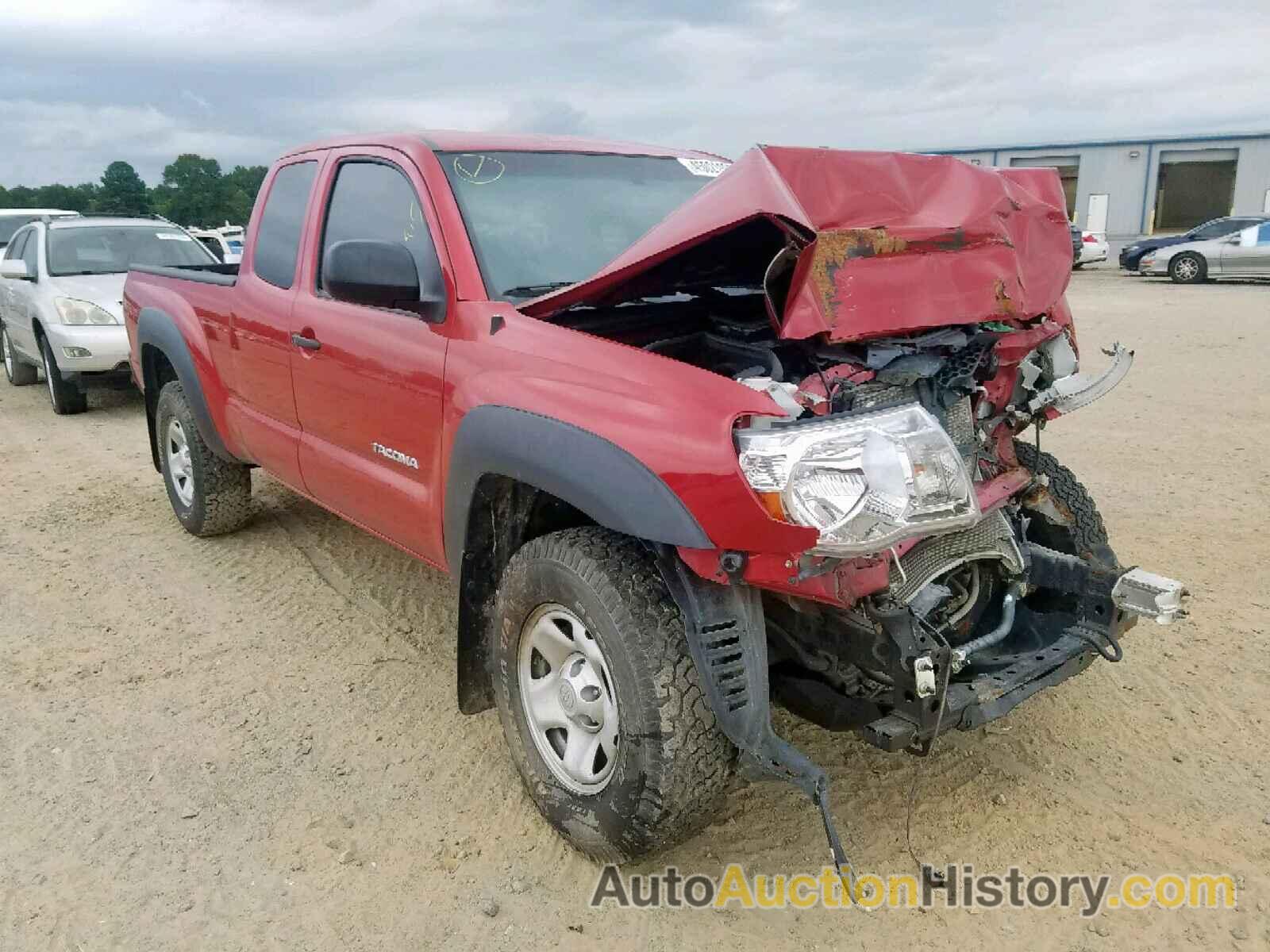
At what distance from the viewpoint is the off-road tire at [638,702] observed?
244cm

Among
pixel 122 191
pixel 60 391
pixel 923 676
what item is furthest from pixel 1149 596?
pixel 122 191

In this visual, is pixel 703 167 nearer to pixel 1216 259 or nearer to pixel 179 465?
pixel 179 465

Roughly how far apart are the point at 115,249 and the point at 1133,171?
107 ft

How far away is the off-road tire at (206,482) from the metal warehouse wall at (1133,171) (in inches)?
1234

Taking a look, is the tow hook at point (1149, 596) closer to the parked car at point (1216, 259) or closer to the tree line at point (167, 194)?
the parked car at point (1216, 259)

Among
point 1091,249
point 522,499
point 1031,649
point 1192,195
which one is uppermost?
point 1192,195

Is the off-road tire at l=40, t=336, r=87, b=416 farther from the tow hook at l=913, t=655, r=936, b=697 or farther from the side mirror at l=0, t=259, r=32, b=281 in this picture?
the tow hook at l=913, t=655, r=936, b=697

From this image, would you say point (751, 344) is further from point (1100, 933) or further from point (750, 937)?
point (1100, 933)

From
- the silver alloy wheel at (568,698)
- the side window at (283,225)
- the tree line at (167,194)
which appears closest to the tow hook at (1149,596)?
the silver alloy wheel at (568,698)

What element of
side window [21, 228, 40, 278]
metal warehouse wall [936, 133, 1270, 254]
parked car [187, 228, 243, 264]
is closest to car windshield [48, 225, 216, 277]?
side window [21, 228, 40, 278]

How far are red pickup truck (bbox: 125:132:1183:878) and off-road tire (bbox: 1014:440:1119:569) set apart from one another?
0.5 inches

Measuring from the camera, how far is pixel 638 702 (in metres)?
2.44

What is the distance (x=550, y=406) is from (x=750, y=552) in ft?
2.31

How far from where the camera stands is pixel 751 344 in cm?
293
